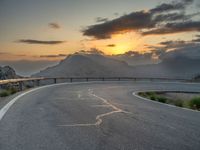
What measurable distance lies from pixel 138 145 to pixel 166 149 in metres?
0.54

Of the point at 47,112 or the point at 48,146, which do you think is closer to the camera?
the point at 48,146

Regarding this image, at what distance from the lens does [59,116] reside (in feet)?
35.1

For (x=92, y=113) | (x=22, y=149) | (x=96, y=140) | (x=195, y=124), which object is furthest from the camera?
(x=92, y=113)

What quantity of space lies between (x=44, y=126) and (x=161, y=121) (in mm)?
3217

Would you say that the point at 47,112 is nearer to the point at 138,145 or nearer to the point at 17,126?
the point at 17,126

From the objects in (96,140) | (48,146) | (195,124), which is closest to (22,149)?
(48,146)

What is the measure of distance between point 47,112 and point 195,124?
16.1 feet

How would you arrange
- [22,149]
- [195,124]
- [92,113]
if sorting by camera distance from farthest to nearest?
1. [92,113]
2. [195,124]
3. [22,149]

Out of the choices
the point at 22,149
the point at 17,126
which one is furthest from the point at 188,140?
the point at 17,126

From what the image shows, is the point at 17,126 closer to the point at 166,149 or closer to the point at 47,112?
the point at 47,112

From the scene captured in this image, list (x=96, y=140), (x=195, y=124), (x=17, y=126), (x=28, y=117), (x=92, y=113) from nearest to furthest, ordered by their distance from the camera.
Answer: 1. (x=96, y=140)
2. (x=17, y=126)
3. (x=195, y=124)
4. (x=28, y=117)
5. (x=92, y=113)

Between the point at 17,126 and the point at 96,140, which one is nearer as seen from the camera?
the point at 96,140

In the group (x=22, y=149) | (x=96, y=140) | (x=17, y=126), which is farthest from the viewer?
(x=17, y=126)

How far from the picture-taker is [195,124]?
941 centimetres
